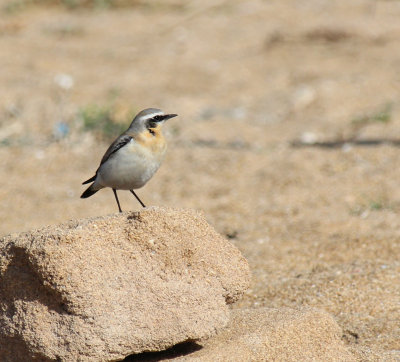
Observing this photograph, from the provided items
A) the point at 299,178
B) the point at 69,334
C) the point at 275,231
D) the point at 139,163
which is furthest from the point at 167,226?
the point at 299,178

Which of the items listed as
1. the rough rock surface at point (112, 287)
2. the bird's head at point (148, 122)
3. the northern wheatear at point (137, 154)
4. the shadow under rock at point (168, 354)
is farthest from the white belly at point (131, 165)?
the shadow under rock at point (168, 354)

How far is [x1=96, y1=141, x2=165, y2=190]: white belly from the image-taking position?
16.6 feet

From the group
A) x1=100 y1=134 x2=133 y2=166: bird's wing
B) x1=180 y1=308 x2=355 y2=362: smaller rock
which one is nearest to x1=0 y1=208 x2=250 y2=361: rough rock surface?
x1=180 y1=308 x2=355 y2=362: smaller rock

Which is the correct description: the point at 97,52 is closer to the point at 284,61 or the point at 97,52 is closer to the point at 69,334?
the point at 284,61

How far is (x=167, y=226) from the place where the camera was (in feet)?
12.7

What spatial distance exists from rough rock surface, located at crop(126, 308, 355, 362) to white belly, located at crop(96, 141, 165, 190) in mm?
1282

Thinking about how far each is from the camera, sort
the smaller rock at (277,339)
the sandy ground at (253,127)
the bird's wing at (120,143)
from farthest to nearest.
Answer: the sandy ground at (253,127) < the bird's wing at (120,143) < the smaller rock at (277,339)

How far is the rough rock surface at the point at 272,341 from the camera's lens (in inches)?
149

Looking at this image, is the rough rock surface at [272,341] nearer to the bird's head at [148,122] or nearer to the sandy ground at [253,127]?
the sandy ground at [253,127]

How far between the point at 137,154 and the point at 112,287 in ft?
5.17

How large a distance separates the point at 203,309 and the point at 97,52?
37.5 ft

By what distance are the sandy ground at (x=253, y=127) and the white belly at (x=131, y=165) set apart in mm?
1218

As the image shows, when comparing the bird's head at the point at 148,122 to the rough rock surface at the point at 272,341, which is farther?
the bird's head at the point at 148,122

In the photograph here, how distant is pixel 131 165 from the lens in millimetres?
5051
